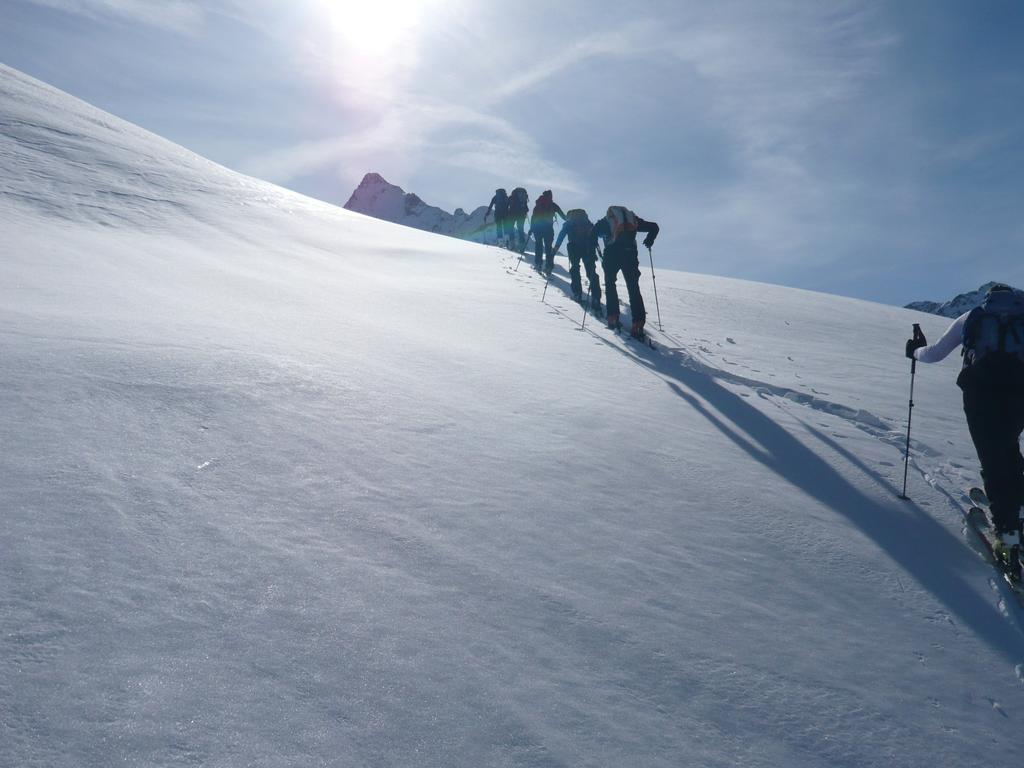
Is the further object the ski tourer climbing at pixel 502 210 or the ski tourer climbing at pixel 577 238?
the ski tourer climbing at pixel 502 210

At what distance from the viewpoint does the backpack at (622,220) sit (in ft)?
35.1

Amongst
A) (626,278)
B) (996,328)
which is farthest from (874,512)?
(626,278)

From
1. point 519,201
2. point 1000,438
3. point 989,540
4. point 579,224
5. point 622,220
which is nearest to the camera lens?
point 989,540

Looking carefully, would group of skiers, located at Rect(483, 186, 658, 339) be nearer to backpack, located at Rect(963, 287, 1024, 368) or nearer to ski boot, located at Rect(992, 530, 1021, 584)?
backpack, located at Rect(963, 287, 1024, 368)

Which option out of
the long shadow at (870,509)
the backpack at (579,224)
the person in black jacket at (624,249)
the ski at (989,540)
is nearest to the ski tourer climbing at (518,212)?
the backpack at (579,224)

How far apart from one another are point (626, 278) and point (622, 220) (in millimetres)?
954

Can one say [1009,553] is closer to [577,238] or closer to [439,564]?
[439,564]

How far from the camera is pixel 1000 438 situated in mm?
4422

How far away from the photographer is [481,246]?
23812 millimetres

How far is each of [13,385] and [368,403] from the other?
6.42 feet

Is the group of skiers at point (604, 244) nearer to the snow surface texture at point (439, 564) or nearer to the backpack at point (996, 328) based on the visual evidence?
the snow surface texture at point (439, 564)

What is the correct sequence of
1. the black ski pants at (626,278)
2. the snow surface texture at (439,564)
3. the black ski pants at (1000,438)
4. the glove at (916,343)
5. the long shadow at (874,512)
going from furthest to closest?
the black ski pants at (626,278), the glove at (916,343), the black ski pants at (1000,438), the long shadow at (874,512), the snow surface texture at (439,564)

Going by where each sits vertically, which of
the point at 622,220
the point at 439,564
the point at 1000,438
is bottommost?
the point at 439,564

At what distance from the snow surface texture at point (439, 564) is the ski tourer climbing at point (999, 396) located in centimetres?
42
